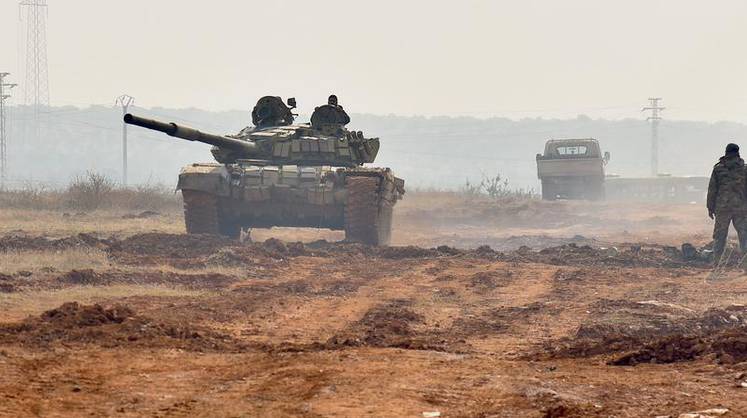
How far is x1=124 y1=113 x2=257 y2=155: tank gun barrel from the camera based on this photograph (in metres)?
18.0

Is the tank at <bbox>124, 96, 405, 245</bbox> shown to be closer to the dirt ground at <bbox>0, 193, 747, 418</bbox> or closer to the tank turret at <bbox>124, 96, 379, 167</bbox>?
the tank turret at <bbox>124, 96, 379, 167</bbox>

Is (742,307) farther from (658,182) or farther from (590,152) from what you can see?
(658,182)

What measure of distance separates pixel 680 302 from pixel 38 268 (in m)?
8.06

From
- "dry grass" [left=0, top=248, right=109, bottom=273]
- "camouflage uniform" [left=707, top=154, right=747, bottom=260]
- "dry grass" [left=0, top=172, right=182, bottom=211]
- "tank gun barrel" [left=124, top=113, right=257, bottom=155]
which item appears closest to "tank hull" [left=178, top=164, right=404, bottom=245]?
"tank gun barrel" [left=124, top=113, right=257, bottom=155]

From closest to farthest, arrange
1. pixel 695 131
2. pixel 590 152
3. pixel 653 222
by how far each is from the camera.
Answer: pixel 653 222, pixel 590 152, pixel 695 131

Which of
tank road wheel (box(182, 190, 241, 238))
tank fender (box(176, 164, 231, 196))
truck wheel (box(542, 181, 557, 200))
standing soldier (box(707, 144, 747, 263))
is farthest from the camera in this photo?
truck wheel (box(542, 181, 557, 200))

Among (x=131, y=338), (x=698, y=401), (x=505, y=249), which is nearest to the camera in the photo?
(x=698, y=401)

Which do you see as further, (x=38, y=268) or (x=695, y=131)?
(x=695, y=131)

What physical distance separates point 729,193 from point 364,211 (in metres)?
6.62

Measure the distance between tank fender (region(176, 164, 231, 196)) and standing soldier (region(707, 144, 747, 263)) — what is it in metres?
8.23

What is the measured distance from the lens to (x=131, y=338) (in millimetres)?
10023

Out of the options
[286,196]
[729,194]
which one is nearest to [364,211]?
[286,196]

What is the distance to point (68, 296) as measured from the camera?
45.2ft

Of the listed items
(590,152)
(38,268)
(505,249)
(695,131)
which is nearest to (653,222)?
(590,152)
